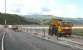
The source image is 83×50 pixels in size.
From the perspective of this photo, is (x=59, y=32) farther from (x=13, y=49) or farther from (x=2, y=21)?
(x=2, y=21)

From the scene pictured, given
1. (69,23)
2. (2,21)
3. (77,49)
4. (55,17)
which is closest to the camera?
(77,49)

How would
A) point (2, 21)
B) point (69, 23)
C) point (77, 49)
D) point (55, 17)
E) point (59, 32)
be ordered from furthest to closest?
point (2, 21), point (55, 17), point (69, 23), point (59, 32), point (77, 49)

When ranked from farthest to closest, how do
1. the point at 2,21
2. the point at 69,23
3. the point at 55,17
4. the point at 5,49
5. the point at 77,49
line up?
the point at 2,21 → the point at 55,17 → the point at 69,23 → the point at 77,49 → the point at 5,49

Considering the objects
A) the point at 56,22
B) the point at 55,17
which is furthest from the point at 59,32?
the point at 55,17

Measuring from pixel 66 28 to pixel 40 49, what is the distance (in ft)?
82.3

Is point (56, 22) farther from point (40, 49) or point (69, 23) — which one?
point (40, 49)

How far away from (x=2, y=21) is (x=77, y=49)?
13830 cm

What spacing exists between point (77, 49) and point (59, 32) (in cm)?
2175

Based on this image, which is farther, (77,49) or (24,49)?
(77,49)

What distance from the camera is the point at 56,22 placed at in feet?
168

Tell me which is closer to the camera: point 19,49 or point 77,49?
point 19,49

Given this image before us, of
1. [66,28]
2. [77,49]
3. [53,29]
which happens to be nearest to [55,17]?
[53,29]

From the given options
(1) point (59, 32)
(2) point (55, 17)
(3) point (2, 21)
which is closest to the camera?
(1) point (59, 32)

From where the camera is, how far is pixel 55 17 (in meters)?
55.7
